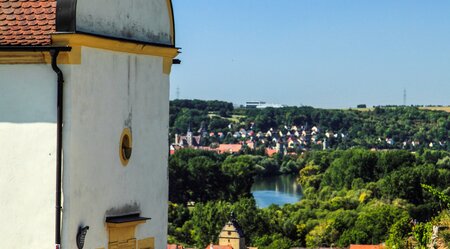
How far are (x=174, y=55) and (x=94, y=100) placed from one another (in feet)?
3.92

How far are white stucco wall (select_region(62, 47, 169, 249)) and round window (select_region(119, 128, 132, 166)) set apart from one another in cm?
5

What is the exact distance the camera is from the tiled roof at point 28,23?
26.8 ft

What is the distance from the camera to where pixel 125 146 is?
351 inches

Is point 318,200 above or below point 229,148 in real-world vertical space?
below

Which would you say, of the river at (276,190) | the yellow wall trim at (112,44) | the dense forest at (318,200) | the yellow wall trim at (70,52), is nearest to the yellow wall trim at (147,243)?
the yellow wall trim at (112,44)

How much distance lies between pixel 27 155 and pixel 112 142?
65 cm

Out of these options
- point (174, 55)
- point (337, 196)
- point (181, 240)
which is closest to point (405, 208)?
point (337, 196)

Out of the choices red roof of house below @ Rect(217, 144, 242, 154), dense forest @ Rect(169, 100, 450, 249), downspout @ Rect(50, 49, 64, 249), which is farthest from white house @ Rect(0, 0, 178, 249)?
red roof of house below @ Rect(217, 144, 242, 154)

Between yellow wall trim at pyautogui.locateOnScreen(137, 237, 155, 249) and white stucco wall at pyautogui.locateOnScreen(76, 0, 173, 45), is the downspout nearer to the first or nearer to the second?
white stucco wall at pyautogui.locateOnScreen(76, 0, 173, 45)

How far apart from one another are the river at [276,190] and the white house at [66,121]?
118109 millimetres

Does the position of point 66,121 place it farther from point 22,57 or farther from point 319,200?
point 319,200

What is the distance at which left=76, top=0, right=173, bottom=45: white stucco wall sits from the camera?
8.38 meters

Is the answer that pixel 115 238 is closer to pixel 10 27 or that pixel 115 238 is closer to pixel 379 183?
pixel 10 27

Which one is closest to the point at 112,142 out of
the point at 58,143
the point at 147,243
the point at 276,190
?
the point at 58,143
